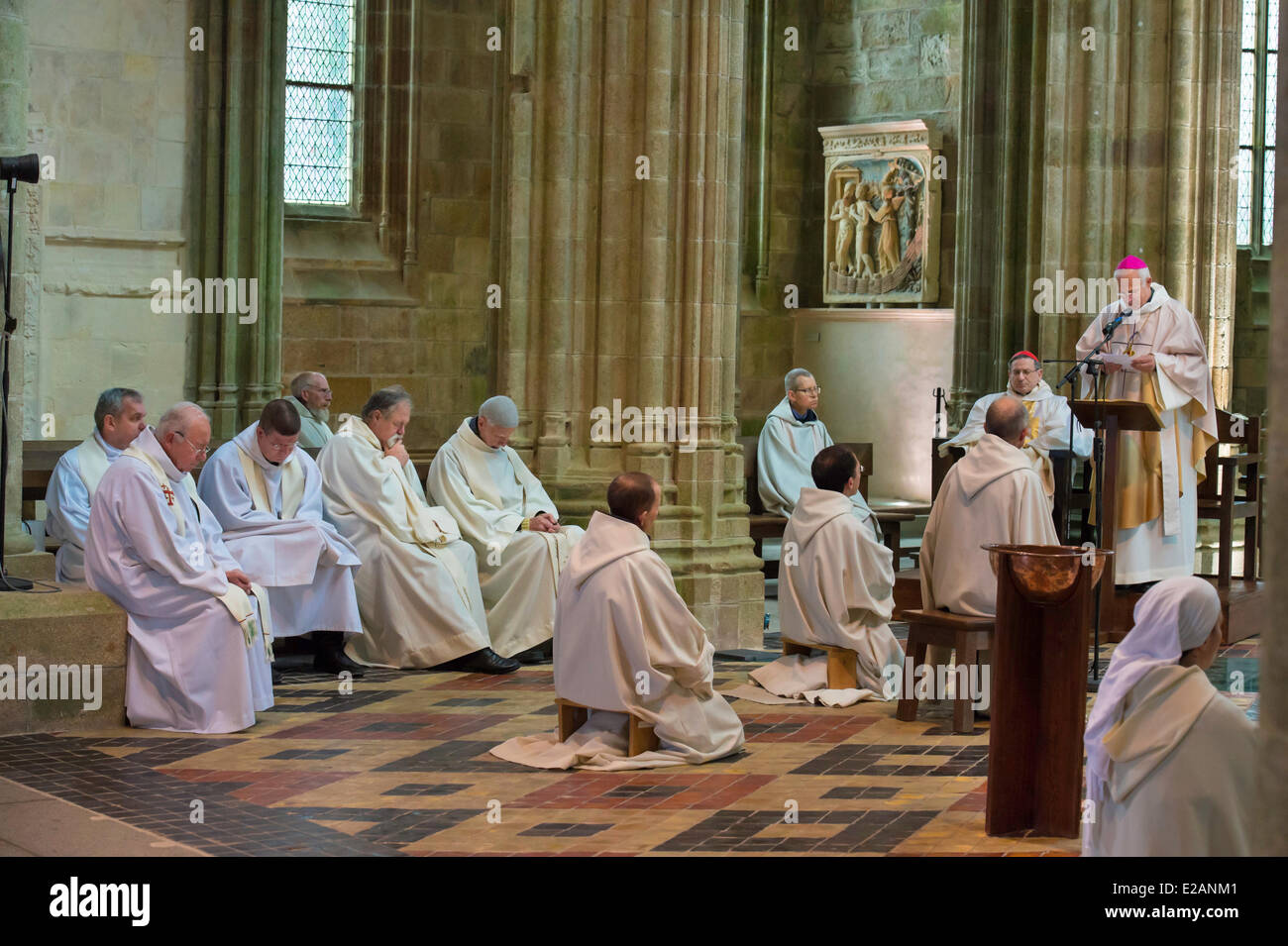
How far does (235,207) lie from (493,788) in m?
8.05

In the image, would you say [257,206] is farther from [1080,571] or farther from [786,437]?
[1080,571]

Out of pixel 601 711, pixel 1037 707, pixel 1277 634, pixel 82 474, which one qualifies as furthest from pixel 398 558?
pixel 1277 634

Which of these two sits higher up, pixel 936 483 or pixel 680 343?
pixel 680 343

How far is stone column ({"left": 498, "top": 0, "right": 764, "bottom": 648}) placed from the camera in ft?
33.9

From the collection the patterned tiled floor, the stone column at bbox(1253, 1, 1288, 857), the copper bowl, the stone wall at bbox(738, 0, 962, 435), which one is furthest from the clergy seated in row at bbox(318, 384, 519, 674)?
the stone wall at bbox(738, 0, 962, 435)

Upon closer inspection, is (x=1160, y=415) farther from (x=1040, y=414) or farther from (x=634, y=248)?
(x=634, y=248)

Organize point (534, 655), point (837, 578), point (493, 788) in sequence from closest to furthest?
point (493, 788), point (837, 578), point (534, 655)

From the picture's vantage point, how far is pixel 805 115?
56.9 feet

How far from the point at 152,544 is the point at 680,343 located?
12.6 ft

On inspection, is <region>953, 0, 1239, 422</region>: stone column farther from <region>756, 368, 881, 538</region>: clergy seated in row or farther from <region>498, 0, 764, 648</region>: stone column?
<region>498, 0, 764, 648</region>: stone column

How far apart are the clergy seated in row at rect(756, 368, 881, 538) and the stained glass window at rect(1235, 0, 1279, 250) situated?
21.6ft

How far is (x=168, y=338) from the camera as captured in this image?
1340 cm

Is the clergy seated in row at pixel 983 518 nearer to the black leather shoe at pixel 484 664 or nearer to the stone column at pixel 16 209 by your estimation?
the black leather shoe at pixel 484 664
